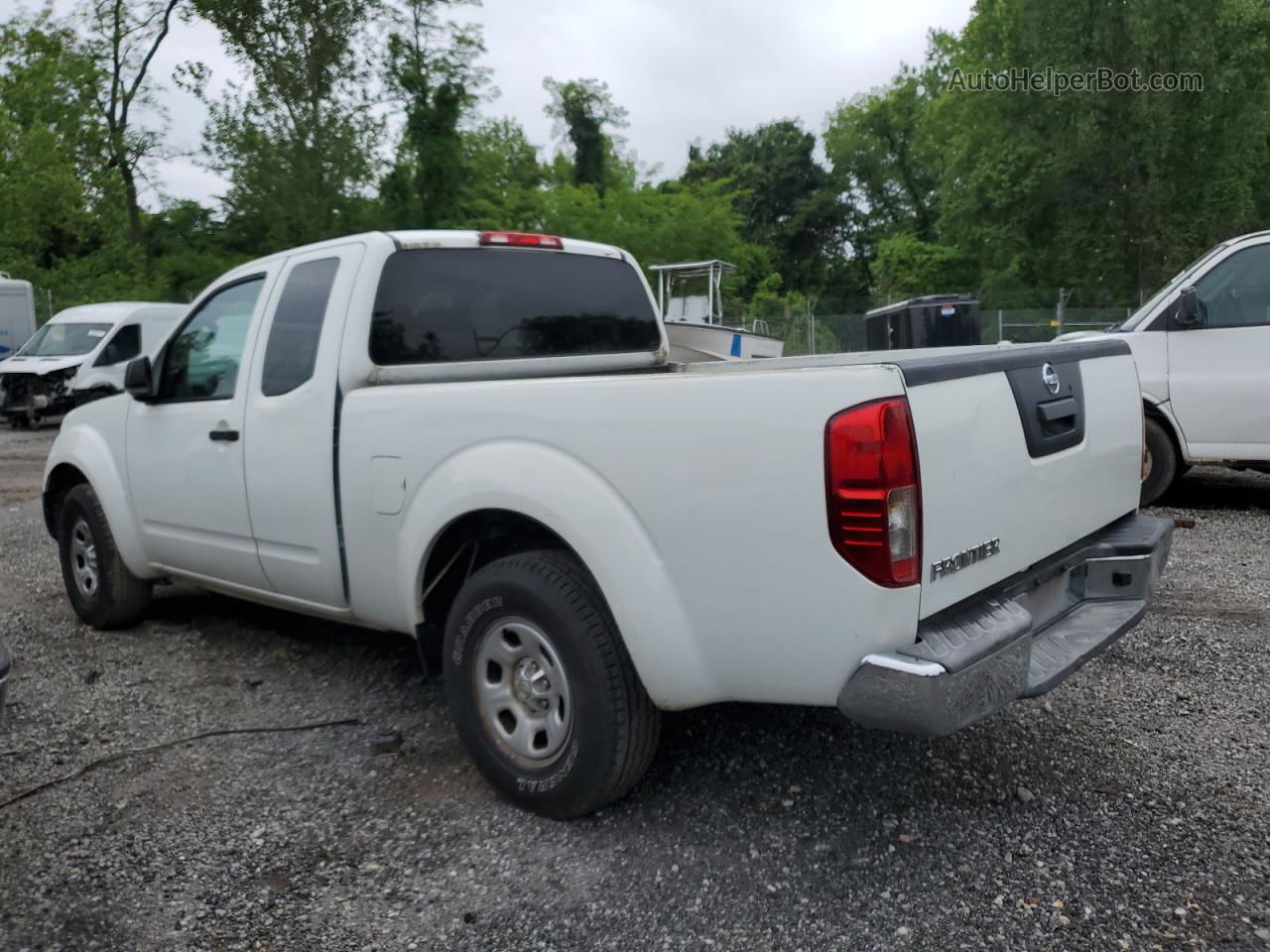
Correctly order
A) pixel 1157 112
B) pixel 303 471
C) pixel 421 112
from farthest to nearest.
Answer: pixel 1157 112 → pixel 421 112 → pixel 303 471

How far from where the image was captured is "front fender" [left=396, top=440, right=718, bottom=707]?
2.86 metres

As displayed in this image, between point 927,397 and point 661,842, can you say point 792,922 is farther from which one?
point 927,397

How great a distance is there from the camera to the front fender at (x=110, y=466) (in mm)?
5145

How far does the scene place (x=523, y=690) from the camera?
326cm

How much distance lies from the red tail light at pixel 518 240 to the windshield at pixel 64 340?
15648 millimetres

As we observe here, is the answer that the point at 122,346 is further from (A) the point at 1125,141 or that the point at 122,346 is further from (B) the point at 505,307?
(A) the point at 1125,141

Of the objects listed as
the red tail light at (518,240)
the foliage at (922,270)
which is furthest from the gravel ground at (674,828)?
the foliage at (922,270)

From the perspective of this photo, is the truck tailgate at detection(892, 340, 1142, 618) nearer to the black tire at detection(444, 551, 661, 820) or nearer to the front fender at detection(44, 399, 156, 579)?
the black tire at detection(444, 551, 661, 820)

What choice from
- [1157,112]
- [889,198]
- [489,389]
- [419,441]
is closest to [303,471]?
[419,441]

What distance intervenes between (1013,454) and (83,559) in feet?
15.4

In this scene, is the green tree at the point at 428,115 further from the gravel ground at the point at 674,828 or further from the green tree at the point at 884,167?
the green tree at the point at 884,167

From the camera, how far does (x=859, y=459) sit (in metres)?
2.54

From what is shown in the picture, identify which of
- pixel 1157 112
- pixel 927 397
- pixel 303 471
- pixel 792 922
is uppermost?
pixel 1157 112

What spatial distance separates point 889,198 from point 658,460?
56.5m
